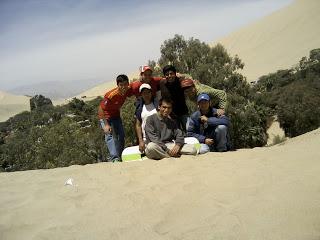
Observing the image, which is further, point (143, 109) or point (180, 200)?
point (143, 109)

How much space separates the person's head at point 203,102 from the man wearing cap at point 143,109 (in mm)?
728

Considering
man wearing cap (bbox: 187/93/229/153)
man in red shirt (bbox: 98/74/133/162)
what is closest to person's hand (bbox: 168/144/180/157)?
man wearing cap (bbox: 187/93/229/153)

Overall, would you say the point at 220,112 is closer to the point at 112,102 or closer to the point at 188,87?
the point at 188,87

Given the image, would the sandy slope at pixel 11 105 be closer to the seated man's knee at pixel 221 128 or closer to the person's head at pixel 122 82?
the person's head at pixel 122 82

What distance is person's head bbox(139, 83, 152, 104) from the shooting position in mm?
Answer: 5891

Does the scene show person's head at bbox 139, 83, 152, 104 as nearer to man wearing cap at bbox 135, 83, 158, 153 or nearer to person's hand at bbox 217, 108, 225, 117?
man wearing cap at bbox 135, 83, 158, 153

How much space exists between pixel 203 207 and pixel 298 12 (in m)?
86.9

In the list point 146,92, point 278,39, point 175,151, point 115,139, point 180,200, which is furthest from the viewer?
point 278,39

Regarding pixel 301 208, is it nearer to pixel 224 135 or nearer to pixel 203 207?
pixel 203 207

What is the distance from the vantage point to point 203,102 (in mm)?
5809

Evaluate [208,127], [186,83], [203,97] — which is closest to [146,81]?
[186,83]

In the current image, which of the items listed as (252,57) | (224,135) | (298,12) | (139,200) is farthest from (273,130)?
(298,12)

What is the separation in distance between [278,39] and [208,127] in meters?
74.4

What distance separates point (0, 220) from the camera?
144 inches
